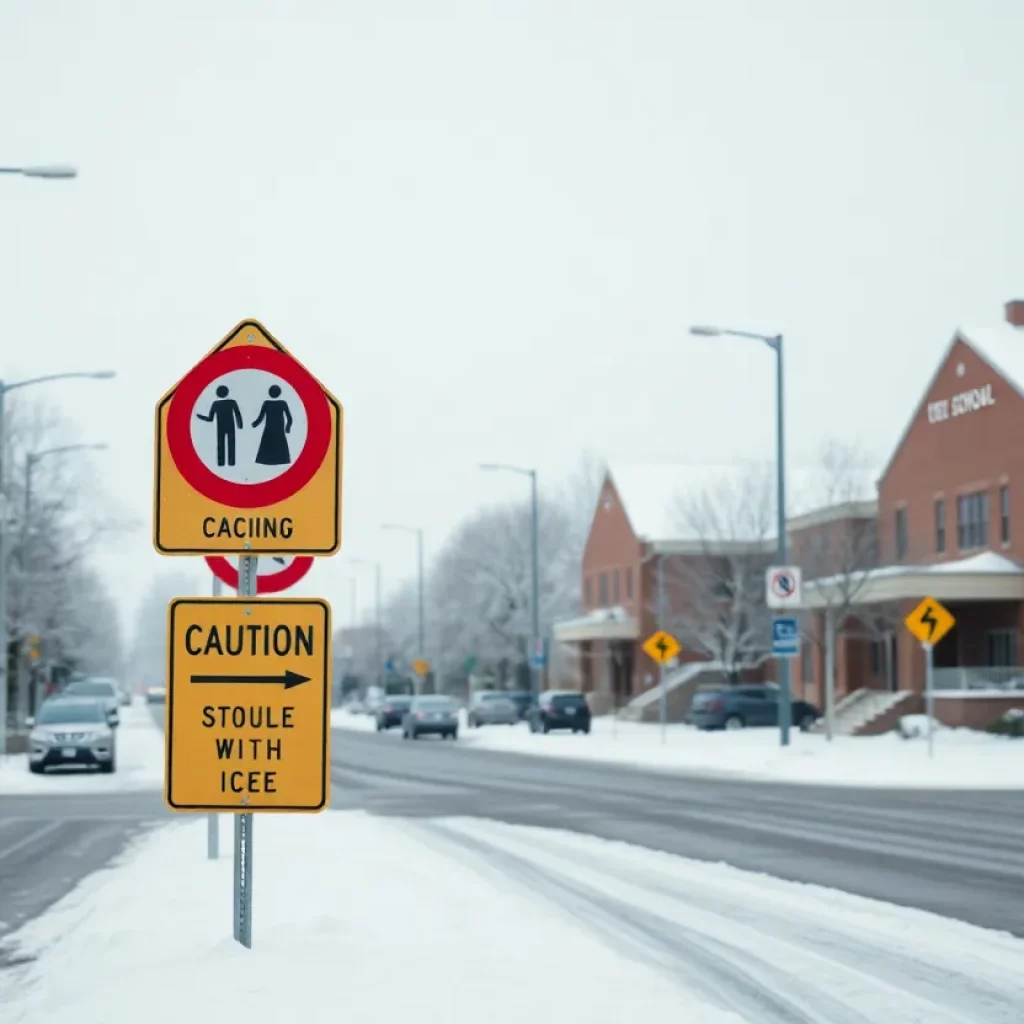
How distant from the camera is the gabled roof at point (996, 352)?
49597mm

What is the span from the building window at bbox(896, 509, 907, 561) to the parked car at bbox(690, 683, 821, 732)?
18.9ft

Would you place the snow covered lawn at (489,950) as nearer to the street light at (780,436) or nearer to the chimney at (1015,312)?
the street light at (780,436)

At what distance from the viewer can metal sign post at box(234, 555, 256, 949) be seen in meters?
7.85

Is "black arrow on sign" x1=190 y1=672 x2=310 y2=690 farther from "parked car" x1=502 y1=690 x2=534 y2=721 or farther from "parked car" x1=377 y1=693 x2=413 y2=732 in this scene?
"parked car" x1=502 y1=690 x2=534 y2=721

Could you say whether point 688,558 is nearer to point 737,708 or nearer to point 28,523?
point 737,708

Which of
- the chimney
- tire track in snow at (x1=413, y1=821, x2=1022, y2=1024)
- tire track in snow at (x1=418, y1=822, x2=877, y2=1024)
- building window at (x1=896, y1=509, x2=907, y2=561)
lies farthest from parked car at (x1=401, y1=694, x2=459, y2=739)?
tire track in snow at (x1=418, y1=822, x2=877, y2=1024)

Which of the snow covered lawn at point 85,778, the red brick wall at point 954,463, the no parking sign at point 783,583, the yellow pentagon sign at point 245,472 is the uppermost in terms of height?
the red brick wall at point 954,463

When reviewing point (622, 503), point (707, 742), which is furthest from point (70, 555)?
point (707, 742)

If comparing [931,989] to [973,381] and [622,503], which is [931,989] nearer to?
[973,381]

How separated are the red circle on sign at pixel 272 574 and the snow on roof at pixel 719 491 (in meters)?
47.4

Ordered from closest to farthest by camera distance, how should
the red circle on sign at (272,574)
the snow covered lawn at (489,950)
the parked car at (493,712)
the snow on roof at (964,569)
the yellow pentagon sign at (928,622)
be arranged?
the snow covered lawn at (489,950), the red circle on sign at (272,574), the yellow pentagon sign at (928,622), the snow on roof at (964,569), the parked car at (493,712)

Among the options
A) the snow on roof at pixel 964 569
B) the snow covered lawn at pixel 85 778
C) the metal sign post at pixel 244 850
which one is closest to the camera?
the metal sign post at pixel 244 850

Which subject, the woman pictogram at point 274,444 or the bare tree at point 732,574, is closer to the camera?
the woman pictogram at point 274,444

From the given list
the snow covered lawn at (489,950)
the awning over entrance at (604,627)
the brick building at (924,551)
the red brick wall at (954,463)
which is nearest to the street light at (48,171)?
the snow covered lawn at (489,950)
